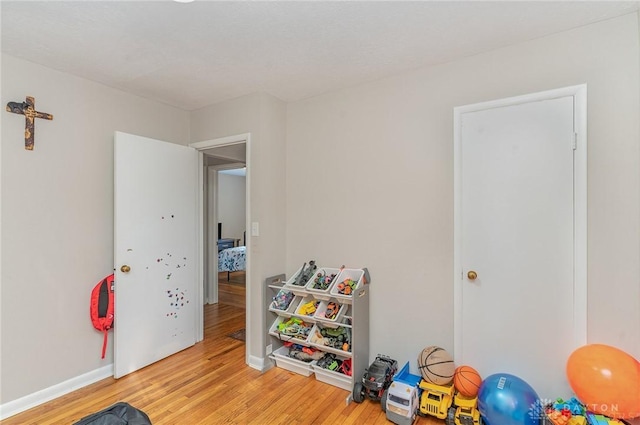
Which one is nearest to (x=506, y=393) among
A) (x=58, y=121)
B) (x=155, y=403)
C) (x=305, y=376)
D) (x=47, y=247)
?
(x=305, y=376)

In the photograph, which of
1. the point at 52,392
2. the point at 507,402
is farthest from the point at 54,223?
the point at 507,402

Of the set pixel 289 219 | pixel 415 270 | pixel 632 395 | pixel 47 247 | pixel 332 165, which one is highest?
pixel 332 165

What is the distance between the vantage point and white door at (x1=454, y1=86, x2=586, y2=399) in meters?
1.91

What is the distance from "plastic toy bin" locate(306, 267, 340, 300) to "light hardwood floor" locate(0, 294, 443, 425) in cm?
73

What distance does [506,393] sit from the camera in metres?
1.76

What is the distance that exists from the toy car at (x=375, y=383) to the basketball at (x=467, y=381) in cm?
46

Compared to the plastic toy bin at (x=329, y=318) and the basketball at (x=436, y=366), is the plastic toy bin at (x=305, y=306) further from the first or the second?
the basketball at (x=436, y=366)

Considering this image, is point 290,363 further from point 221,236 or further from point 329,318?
point 221,236

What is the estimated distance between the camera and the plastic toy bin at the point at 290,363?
260cm

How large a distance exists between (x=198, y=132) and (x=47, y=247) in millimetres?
1687

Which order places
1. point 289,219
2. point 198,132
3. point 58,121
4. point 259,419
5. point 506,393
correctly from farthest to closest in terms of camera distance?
point 198,132 → point 289,219 → point 58,121 → point 259,419 → point 506,393

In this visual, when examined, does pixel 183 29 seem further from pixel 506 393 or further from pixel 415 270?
pixel 506 393

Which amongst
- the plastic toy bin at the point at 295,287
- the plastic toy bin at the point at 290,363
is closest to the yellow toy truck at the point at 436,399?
the plastic toy bin at the point at 290,363

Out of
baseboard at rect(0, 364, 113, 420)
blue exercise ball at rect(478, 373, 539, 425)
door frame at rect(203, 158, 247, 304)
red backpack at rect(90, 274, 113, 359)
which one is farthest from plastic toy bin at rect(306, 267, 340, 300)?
door frame at rect(203, 158, 247, 304)
